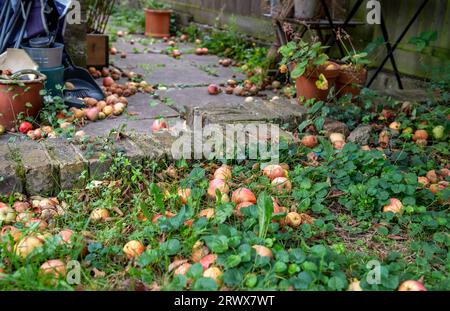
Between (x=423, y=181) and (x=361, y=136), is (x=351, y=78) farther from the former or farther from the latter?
(x=423, y=181)

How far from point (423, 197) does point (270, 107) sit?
1244mm

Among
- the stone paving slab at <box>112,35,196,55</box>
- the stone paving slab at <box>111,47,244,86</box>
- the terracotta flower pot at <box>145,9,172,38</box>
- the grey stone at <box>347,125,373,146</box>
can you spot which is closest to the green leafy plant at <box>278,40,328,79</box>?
the grey stone at <box>347,125,373,146</box>

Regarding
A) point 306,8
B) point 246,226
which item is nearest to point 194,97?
point 306,8

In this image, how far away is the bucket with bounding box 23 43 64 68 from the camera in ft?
12.3

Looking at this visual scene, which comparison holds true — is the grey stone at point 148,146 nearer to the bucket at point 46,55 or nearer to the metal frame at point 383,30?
the bucket at point 46,55

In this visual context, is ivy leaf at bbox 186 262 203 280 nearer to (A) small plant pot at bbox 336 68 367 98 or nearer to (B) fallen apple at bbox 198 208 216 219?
(B) fallen apple at bbox 198 208 216 219

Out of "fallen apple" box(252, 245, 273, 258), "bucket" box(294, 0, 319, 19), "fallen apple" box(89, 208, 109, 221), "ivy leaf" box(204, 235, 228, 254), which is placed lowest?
"fallen apple" box(89, 208, 109, 221)

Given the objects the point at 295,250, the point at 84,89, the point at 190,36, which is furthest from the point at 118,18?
the point at 295,250

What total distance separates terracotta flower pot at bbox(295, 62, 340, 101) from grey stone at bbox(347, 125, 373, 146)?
44cm

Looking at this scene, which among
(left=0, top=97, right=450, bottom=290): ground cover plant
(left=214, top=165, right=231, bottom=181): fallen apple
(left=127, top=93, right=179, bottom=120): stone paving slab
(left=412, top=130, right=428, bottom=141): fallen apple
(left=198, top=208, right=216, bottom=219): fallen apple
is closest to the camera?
(left=0, top=97, right=450, bottom=290): ground cover plant

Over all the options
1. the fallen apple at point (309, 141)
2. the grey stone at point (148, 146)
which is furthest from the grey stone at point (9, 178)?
the fallen apple at point (309, 141)

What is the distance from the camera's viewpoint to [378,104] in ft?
12.1

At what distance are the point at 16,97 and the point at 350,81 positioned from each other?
2173 millimetres

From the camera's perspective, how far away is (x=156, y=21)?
826 centimetres
